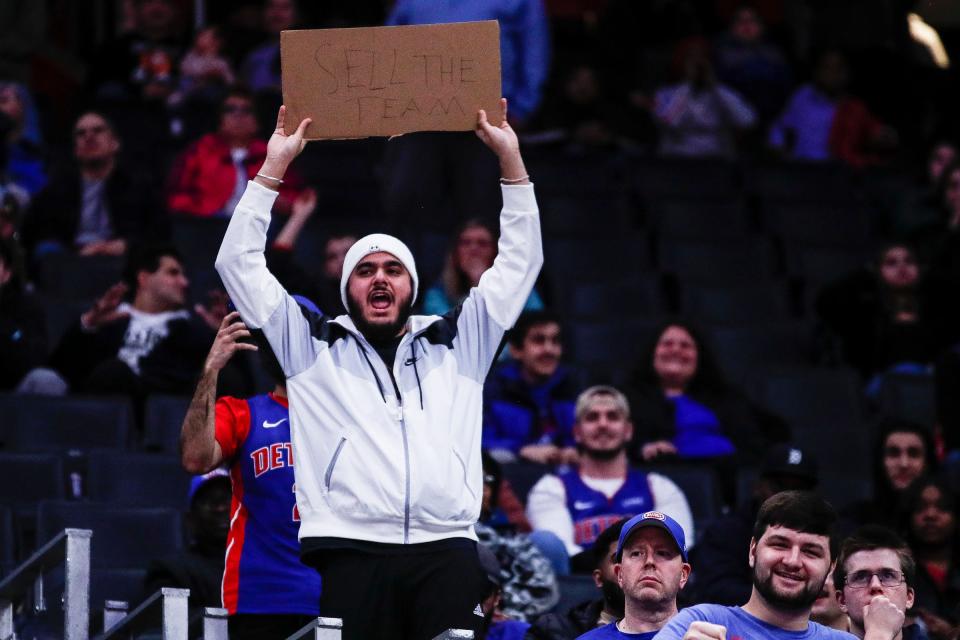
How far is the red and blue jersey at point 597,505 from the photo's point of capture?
8.09m

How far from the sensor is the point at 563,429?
29.7 ft

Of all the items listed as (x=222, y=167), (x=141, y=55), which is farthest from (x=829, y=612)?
(x=141, y=55)

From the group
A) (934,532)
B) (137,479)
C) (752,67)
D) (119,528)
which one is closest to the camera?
(119,528)

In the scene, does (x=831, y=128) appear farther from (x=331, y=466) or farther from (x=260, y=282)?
(x=331, y=466)

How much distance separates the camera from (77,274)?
10141 mm

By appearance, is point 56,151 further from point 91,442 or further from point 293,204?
point 91,442

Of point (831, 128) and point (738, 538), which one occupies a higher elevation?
point (831, 128)

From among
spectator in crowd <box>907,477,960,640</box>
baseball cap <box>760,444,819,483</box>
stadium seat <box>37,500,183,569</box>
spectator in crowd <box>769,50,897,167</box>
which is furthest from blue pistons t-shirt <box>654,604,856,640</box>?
spectator in crowd <box>769,50,897,167</box>

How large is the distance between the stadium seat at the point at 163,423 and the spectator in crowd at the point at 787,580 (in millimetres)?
3922

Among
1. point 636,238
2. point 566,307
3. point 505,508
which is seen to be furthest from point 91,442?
point 636,238

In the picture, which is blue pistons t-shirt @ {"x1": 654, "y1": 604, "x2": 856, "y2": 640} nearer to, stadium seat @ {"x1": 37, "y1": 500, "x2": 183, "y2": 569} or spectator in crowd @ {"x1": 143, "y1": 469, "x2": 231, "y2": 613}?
spectator in crowd @ {"x1": 143, "y1": 469, "x2": 231, "y2": 613}

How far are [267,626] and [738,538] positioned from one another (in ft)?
7.14

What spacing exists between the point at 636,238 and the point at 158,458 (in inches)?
161

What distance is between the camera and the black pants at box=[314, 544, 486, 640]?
522 cm
